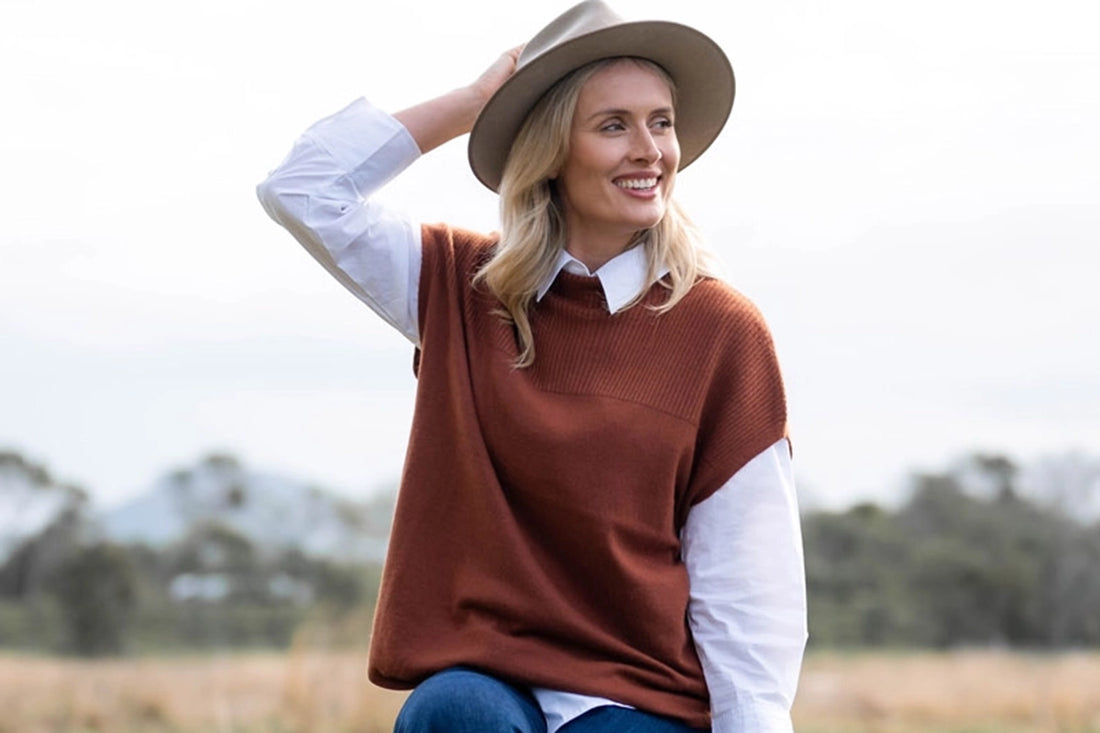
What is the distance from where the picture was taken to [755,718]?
8.36 feet

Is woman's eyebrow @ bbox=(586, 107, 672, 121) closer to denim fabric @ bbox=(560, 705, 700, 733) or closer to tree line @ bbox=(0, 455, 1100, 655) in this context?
denim fabric @ bbox=(560, 705, 700, 733)

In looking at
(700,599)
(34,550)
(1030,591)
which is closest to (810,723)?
(1030,591)

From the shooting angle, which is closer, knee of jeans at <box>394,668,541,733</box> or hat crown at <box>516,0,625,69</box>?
knee of jeans at <box>394,668,541,733</box>

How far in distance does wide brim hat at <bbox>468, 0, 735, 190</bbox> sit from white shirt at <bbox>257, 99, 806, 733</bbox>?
15 centimetres

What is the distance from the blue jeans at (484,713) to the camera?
2408 millimetres

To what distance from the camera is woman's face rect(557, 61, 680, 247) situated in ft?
8.68

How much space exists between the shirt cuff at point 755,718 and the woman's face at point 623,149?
2.50 feet

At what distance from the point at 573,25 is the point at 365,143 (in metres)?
0.39

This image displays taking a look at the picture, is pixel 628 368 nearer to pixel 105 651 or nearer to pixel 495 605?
pixel 495 605

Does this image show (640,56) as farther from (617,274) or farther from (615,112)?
(617,274)

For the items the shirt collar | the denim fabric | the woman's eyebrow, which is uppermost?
the woman's eyebrow

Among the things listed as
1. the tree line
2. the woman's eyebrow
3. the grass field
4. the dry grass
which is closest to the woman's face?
the woman's eyebrow

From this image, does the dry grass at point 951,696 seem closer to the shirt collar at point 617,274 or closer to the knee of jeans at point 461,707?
the shirt collar at point 617,274

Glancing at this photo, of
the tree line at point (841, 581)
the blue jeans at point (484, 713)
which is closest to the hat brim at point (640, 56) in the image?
the blue jeans at point (484, 713)
